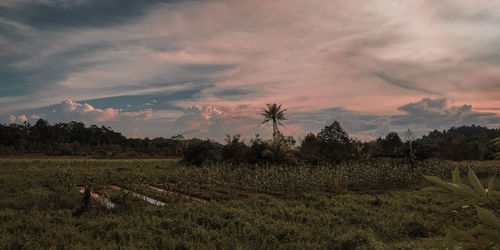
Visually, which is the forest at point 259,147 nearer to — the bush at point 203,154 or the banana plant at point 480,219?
the bush at point 203,154

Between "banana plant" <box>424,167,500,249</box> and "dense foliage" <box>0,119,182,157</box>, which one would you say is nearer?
"banana plant" <box>424,167,500,249</box>

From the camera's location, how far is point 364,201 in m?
10.3

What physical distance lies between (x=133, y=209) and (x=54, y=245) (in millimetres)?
2842

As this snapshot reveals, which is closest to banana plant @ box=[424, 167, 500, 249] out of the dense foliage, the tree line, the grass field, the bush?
the grass field

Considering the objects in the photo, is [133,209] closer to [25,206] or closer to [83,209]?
[83,209]

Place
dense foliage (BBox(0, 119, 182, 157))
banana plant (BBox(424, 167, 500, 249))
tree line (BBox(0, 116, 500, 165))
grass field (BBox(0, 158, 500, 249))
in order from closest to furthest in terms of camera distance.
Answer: banana plant (BBox(424, 167, 500, 249)), grass field (BBox(0, 158, 500, 249)), tree line (BBox(0, 116, 500, 165)), dense foliage (BBox(0, 119, 182, 157))

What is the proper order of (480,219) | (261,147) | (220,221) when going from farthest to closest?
(261,147), (220,221), (480,219)

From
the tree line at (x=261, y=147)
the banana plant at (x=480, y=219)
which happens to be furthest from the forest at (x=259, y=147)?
the banana plant at (x=480, y=219)

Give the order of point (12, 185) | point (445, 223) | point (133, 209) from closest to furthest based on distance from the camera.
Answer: point (445, 223), point (133, 209), point (12, 185)

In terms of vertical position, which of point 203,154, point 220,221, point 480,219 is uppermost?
point 480,219

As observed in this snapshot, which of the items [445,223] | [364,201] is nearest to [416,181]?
[364,201]

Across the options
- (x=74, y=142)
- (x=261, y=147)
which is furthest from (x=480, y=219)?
(x=74, y=142)

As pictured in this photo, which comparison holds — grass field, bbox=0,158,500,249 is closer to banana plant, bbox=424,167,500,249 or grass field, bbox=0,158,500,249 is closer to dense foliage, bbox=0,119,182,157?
banana plant, bbox=424,167,500,249

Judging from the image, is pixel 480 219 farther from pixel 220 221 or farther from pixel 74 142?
pixel 74 142
